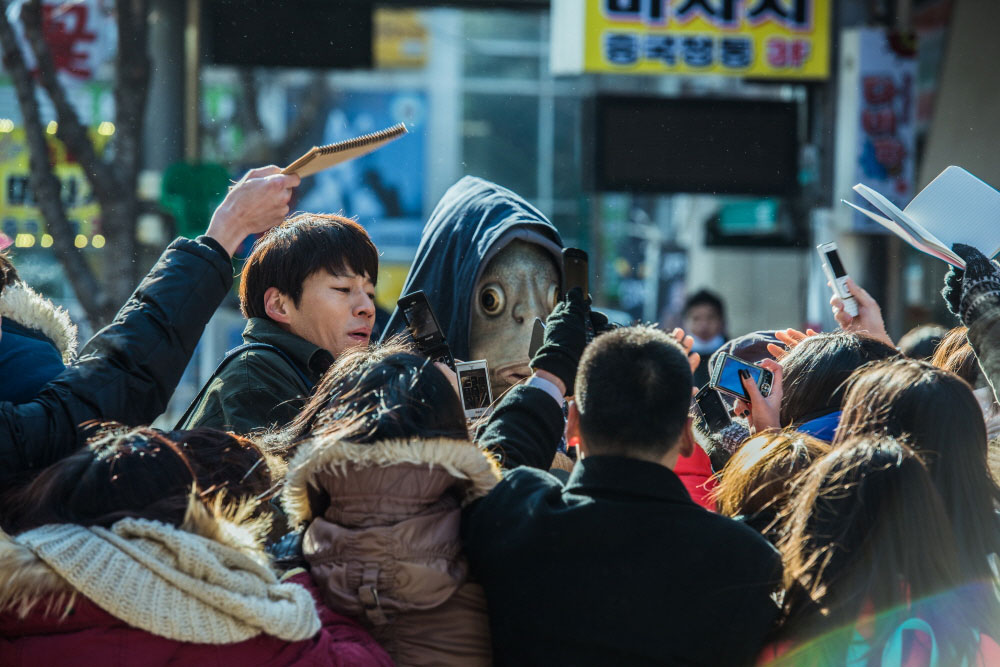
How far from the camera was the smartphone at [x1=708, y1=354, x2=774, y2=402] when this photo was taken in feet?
8.03

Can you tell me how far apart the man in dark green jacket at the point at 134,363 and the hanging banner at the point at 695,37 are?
187 inches

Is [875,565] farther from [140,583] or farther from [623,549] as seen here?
[140,583]

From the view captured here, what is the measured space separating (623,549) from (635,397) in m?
0.25

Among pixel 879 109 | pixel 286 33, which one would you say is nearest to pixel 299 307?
pixel 286 33

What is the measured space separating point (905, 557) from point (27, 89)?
587 centimetres

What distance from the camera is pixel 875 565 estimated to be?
1.68 m

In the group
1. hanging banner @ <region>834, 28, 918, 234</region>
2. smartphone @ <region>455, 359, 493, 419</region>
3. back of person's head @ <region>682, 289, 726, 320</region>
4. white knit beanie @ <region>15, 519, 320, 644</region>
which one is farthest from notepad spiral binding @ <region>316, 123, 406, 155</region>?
hanging banner @ <region>834, 28, 918, 234</region>

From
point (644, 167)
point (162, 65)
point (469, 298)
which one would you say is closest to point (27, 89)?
point (162, 65)

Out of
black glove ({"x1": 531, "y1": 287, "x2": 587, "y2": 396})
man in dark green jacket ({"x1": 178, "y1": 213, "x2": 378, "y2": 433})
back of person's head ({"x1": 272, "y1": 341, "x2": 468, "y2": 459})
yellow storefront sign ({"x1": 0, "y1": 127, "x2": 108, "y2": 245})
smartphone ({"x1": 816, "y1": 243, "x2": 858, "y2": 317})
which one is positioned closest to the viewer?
back of person's head ({"x1": 272, "y1": 341, "x2": 468, "y2": 459})

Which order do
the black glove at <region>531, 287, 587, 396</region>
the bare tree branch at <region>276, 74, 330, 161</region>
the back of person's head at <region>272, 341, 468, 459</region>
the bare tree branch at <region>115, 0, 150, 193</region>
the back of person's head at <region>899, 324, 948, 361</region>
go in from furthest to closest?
1. the bare tree branch at <region>276, 74, 330, 161</region>
2. the bare tree branch at <region>115, 0, 150, 193</region>
3. the back of person's head at <region>899, 324, 948, 361</region>
4. the black glove at <region>531, 287, 587, 396</region>
5. the back of person's head at <region>272, 341, 468, 459</region>

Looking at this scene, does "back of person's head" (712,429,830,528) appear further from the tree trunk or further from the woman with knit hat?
the tree trunk

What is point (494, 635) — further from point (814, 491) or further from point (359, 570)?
point (814, 491)

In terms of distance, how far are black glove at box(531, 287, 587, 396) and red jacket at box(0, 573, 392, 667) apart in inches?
29.0

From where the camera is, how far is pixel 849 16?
8.73 metres
